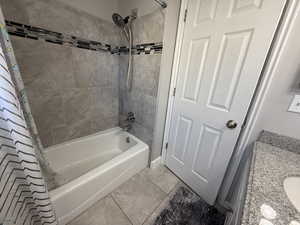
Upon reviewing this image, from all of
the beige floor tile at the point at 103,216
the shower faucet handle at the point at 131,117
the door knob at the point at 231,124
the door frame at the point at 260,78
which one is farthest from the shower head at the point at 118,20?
the beige floor tile at the point at 103,216

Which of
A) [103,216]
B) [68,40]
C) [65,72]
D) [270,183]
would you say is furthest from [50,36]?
[270,183]

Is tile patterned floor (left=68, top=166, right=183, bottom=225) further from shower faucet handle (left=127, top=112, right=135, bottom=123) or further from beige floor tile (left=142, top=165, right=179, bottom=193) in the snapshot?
shower faucet handle (left=127, top=112, right=135, bottom=123)

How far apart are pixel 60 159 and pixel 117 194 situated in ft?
2.70

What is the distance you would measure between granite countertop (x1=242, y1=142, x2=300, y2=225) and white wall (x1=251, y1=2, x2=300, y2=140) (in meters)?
0.15

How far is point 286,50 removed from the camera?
715 millimetres

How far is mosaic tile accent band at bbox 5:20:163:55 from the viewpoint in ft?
3.30

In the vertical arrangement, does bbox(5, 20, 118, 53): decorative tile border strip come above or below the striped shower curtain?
above

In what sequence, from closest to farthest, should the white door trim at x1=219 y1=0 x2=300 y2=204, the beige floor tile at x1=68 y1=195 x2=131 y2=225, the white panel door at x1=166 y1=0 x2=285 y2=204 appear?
1. the white door trim at x1=219 y1=0 x2=300 y2=204
2. the white panel door at x1=166 y1=0 x2=285 y2=204
3. the beige floor tile at x1=68 y1=195 x2=131 y2=225

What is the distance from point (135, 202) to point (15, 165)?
1055 mm

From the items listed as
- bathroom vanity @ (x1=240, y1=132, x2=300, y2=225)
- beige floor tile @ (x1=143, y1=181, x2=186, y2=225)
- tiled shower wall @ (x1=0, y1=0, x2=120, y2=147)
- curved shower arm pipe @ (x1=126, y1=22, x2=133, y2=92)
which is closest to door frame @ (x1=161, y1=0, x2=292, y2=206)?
bathroom vanity @ (x1=240, y1=132, x2=300, y2=225)

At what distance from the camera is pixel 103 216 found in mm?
1098

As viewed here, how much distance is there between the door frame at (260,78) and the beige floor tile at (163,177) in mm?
515

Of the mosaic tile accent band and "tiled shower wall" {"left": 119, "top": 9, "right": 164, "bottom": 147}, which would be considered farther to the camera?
"tiled shower wall" {"left": 119, "top": 9, "right": 164, "bottom": 147}

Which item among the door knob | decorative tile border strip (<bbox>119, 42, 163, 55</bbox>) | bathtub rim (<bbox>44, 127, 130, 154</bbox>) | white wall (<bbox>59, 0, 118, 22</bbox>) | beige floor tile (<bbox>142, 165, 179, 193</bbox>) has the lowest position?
beige floor tile (<bbox>142, 165, 179, 193</bbox>)
